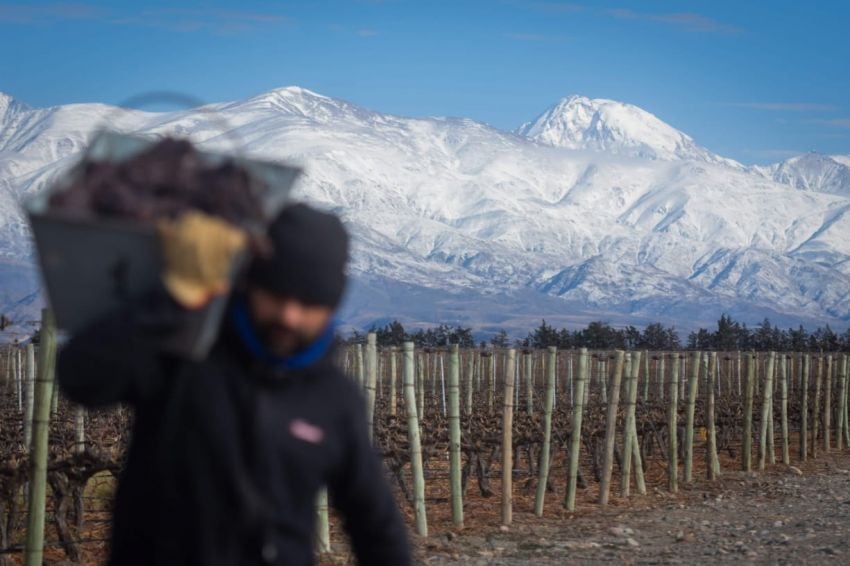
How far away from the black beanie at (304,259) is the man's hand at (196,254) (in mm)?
135

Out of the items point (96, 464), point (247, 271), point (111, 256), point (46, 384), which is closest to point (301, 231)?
point (247, 271)

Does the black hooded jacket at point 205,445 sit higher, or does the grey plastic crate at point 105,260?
the grey plastic crate at point 105,260

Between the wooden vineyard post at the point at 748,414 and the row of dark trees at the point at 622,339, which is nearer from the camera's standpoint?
the wooden vineyard post at the point at 748,414

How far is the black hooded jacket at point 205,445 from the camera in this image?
2.22 meters

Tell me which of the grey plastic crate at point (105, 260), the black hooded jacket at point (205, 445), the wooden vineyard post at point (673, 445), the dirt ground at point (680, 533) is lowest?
the dirt ground at point (680, 533)

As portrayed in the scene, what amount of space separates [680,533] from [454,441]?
1805mm

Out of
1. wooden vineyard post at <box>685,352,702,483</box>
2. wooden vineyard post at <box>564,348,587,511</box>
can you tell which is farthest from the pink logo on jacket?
wooden vineyard post at <box>685,352,702,483</box>

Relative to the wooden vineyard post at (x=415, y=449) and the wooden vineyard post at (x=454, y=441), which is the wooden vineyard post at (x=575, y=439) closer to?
the wooden vineyard post at (x=454, y=441)

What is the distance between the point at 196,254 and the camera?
2096 millimetres

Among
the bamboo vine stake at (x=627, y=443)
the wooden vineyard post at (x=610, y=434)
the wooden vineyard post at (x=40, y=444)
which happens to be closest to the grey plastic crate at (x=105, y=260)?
the wooden vineyard post at (x=40, y=444)

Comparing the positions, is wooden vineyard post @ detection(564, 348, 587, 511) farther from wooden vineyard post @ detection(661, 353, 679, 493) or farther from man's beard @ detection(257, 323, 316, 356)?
man's beard @ detection(257, 323, 316, 356)

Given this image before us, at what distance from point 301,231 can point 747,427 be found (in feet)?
48.8

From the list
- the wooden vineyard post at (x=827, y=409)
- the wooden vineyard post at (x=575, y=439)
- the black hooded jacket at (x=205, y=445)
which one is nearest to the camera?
the black hooded jacket at (x=205, y=445)

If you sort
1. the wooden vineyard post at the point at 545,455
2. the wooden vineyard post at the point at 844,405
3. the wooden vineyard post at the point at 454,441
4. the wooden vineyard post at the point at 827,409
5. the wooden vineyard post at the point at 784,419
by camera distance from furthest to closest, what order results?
the wooden vineyard post at the point at 844,405 < the wooden vineyard post at the point at 827,409 < the wooden vineyard post at the point at 784,419 < the wooden vineyard post at the point at 545,455 < the wooden vineyard post at the point at 454,441
